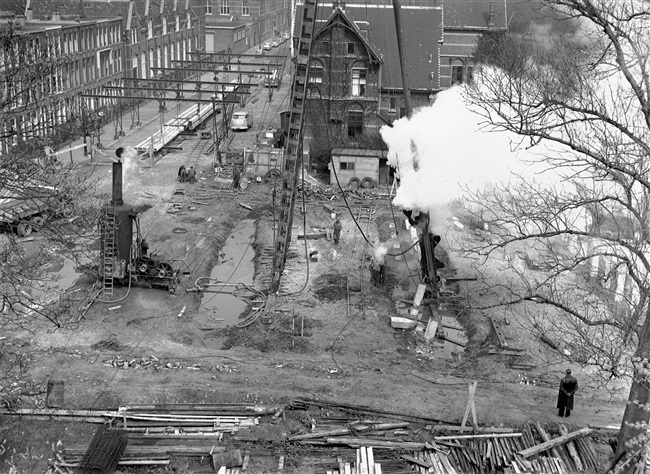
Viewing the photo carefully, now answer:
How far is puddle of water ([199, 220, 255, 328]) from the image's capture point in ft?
85.3

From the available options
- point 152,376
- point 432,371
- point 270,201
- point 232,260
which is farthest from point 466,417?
point 270,201

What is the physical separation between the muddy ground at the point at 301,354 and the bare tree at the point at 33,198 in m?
1.43

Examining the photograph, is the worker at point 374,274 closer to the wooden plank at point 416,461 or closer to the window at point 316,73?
the wooden plank at point 416,461

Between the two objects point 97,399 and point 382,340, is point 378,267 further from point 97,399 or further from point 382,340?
point 97,399

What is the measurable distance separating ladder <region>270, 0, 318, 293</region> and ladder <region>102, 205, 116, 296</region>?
5478mm

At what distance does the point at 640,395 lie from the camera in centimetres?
1391

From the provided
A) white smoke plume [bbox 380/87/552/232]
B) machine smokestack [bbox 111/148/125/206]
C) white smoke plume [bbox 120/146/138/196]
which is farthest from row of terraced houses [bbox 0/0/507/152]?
white smoke plume [bbox 380/87/552/232]

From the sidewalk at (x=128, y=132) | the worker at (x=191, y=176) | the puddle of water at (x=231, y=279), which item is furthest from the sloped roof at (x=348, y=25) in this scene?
the puddle of water at (x=231, y=279)

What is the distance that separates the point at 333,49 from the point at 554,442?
3163cm

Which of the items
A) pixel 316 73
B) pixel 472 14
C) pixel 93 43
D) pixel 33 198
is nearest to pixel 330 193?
pixel 316 73

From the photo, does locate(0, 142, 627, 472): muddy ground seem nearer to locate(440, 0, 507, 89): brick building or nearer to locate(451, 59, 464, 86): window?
locate(451, 59, 464, 86): window

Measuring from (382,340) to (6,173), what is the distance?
1207cm

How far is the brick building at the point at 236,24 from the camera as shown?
8619cm

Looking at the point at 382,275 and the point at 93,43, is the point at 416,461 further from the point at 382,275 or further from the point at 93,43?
the point at 93,43
